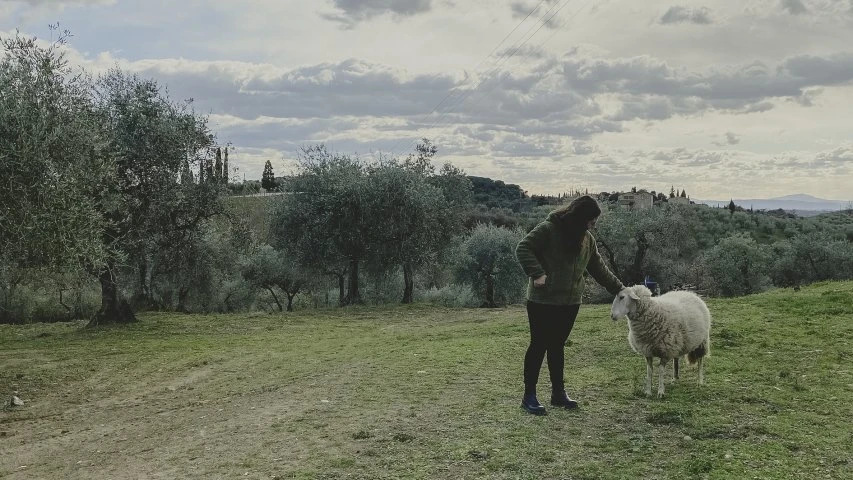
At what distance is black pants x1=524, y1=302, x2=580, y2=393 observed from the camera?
23.5 feet

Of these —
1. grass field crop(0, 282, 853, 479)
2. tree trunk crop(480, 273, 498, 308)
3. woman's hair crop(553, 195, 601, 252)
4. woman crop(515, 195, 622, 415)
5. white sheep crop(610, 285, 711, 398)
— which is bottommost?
tree trunk crop(480, 273, 498, 308)

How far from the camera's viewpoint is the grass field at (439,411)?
5824 mm

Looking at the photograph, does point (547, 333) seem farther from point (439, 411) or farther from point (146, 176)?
point (146, 176)

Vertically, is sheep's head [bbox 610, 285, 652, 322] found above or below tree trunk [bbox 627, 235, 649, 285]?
above

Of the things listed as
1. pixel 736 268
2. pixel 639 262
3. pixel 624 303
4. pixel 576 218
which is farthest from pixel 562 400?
pixel 736 268

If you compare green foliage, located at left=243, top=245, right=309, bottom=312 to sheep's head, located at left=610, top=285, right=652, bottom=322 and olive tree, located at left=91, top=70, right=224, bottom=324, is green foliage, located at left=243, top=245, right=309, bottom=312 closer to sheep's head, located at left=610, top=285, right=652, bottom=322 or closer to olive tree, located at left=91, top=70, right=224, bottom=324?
olive tree, located at left=91, top=70, right=224, bottom=324

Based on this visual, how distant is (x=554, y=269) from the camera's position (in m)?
7.09

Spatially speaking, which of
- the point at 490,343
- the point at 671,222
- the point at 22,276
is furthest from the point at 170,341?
the point at 671,222

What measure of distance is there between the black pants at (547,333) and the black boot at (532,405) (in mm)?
78

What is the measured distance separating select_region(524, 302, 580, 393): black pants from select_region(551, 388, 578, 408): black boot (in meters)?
0.30

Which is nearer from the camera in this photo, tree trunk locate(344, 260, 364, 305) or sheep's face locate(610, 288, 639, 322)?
sheep's face locate(610, 288, 639, 322)

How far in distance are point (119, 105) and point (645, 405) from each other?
2047 centimetres

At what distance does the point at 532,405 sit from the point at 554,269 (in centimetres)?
169

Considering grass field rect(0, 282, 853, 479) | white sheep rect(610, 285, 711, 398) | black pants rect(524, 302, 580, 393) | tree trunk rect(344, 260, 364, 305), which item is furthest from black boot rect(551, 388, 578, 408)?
tree trunk rect(344, 260, 364, 305)
